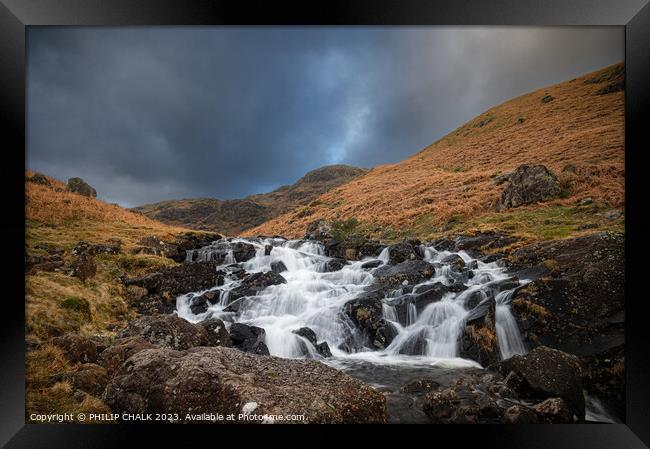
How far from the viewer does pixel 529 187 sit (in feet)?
19.9

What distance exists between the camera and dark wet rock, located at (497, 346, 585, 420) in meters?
3.05

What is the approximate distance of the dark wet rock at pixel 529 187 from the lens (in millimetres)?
5738

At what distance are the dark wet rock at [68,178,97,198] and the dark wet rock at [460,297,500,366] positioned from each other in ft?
20.1

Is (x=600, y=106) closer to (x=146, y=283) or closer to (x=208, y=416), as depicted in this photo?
(x=208, y=416)

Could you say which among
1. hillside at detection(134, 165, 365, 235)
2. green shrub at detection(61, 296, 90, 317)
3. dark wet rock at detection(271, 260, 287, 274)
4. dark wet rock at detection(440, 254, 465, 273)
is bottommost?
green shrub at detection(61, 296, 90, 317)

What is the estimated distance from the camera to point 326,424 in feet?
9.39

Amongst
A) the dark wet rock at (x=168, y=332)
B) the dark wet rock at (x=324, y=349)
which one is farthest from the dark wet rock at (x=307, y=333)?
the dark wet rock at (x=168, y=332)

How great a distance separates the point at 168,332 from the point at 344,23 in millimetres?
4531

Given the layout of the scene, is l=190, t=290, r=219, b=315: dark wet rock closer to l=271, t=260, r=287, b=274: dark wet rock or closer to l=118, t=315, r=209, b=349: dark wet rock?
l=118, t=315, r=209, b=349: dark wet rock

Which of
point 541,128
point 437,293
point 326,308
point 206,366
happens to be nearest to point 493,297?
point 437,293

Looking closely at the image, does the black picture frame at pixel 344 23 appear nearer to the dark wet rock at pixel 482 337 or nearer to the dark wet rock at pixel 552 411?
the dark wet rock at pixel 552 411

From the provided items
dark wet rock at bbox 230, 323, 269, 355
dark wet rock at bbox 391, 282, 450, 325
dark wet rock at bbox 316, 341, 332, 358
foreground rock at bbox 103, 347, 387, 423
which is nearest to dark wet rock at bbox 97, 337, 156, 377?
foreground rock at bbox 103, 347, 387, 423

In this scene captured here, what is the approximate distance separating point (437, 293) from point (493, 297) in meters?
0.84

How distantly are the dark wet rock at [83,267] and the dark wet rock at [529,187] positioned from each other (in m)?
8.42
